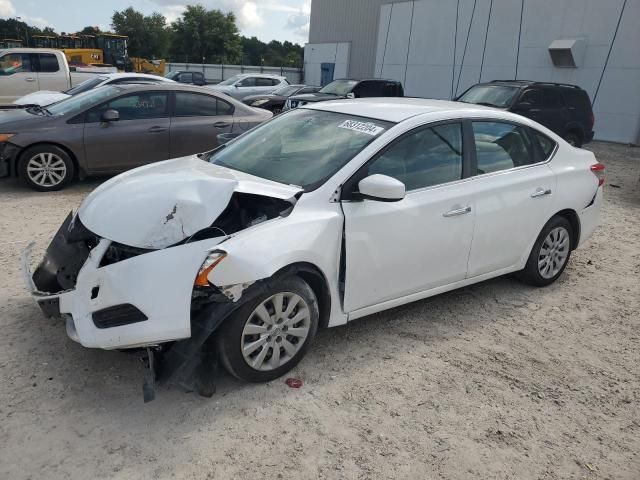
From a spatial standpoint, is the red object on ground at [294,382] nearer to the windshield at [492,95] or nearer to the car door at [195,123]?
the car door at [195,123]

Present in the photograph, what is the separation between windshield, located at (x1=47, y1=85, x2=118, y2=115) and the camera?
7385mm

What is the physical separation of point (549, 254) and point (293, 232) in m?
2.77

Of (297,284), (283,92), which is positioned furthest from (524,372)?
(283,92)

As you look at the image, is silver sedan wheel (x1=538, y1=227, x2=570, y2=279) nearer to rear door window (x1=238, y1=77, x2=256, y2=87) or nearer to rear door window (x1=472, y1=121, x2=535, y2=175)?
rear door window (x1=472, y1=121, x2=535, y2=175)

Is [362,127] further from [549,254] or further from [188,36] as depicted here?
[188,36]

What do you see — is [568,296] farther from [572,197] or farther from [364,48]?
[364,48]

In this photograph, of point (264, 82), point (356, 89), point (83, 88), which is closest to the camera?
point (83, 88)

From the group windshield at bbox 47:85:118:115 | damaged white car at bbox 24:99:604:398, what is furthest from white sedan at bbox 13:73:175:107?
damaged white car at bbox 24:99:604:398

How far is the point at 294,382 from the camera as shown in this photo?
10.6 ft

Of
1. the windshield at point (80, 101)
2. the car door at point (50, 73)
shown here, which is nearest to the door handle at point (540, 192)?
the windshield at point (80, 101)

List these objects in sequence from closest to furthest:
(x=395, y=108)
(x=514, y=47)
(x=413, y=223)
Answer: (x=413, y=223) → (x=395, y=108) → (x=514, y=47)

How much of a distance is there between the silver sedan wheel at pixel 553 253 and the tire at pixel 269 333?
96.4 inches

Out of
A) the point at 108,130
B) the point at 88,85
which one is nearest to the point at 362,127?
the point at 108,130

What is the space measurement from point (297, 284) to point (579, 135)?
11.4m
